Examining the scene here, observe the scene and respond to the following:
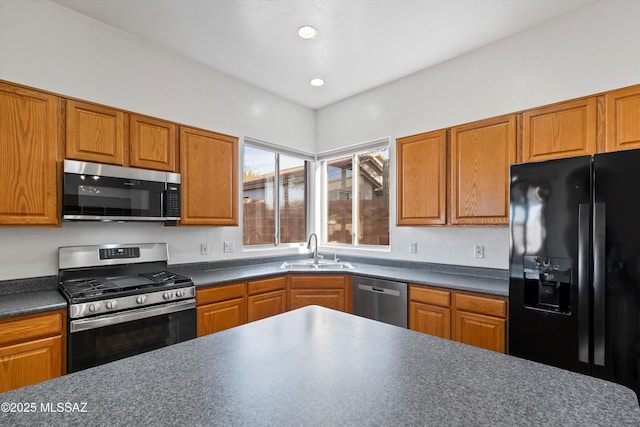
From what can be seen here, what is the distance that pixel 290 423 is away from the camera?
676 mm

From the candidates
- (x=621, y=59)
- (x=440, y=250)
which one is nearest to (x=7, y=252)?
(x=440, y=250)

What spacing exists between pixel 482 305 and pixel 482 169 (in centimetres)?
105

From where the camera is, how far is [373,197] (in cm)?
381

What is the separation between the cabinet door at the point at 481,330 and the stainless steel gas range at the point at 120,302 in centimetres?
205

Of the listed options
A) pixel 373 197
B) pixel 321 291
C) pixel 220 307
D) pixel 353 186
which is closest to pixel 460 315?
pixel 321 291

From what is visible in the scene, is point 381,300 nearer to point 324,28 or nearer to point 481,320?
point 481,320

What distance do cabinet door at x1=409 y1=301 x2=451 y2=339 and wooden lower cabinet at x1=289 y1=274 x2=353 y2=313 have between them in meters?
0.69

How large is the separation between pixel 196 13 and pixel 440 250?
2885 millimetres

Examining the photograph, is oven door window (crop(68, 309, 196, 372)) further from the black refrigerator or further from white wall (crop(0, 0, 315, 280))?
the black refrigerator

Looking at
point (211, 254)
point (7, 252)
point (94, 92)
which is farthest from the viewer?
point (211, 254)

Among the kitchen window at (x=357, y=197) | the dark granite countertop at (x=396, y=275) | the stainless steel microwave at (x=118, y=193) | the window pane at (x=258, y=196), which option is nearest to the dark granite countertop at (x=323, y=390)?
the dark granite countertop at (x=396, y=275)

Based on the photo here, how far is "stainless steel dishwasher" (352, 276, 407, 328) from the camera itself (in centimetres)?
275

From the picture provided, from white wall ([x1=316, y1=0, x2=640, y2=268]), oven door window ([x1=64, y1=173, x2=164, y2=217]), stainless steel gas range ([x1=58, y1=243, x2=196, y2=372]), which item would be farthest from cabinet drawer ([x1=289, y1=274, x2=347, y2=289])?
oven door window ([x1=64, y1=173, x2=164, y2=217])

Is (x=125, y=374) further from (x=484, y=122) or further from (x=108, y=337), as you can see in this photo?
(x=484, y=122)
